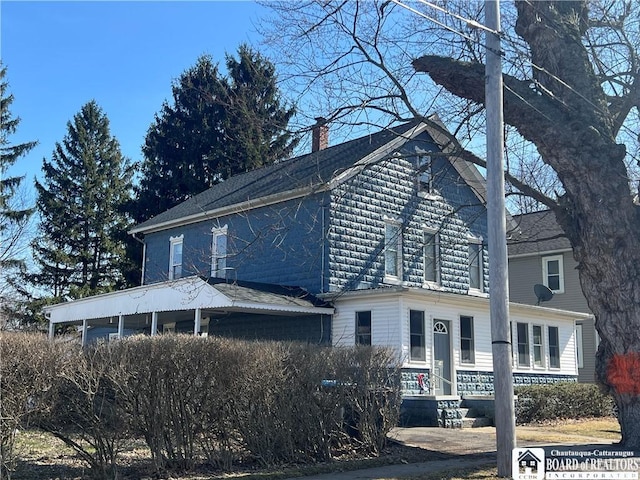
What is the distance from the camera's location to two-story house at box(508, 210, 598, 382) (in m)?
30.2

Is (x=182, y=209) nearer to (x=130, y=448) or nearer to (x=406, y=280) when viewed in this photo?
(x=406, y=280)

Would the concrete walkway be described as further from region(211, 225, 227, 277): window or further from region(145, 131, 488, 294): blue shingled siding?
region(211, 225, 227, 277): window

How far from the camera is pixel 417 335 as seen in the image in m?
19.5

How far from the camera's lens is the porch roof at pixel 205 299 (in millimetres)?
18062

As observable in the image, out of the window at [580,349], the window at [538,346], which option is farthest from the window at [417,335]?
the window at [580,349]

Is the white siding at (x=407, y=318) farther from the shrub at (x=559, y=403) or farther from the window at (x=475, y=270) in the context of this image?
the window at (x=475, y=270)

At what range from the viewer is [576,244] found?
12.6 meters

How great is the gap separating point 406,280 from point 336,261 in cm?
292

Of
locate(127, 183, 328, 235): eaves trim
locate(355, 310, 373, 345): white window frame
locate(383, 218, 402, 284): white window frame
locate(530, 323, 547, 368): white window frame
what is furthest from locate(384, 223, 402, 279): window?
locate(530, 323, 547, 368): white window frame

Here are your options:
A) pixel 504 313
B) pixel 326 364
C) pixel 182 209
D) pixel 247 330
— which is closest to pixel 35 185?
pixel 182 209

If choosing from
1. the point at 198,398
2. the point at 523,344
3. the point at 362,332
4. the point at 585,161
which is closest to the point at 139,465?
the point at 198,398

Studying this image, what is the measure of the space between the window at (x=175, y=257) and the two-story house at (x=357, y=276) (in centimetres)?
4

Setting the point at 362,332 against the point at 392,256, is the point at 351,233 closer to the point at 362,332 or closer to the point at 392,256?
the point at 392,256

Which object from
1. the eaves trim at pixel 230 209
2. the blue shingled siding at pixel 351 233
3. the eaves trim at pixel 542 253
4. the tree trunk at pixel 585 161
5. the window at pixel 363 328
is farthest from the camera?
the eaves trim at pixel 542 253
